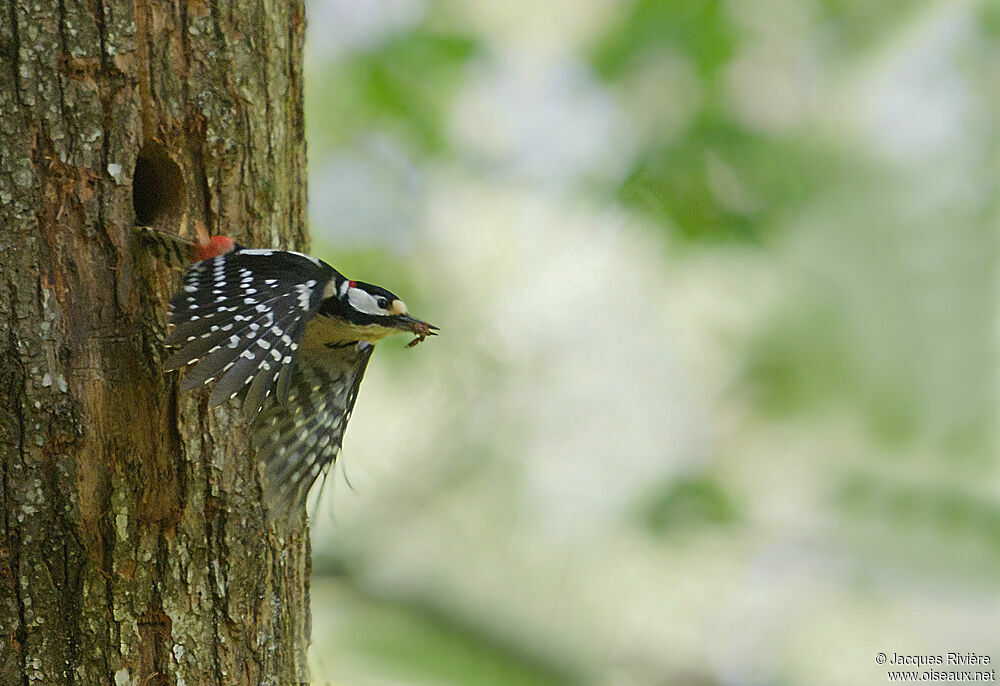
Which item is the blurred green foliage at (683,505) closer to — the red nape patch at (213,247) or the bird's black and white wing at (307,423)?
the bird's black and white wing at (307,423)

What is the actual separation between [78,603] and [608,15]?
2.98 m

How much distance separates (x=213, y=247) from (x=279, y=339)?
45cm

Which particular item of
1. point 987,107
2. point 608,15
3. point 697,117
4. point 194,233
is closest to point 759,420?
point 697,117

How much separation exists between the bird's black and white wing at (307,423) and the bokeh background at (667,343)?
0.82 metres

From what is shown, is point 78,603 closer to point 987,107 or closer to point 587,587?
point 587,587

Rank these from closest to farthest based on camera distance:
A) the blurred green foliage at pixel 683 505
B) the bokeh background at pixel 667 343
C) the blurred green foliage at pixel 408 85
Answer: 1. the bokeh background at pixel 667 343
2. the blurred green foliage at pixel 683 505
3. the blurred green foliage at pixel 408 85

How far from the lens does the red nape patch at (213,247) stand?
7.98ft

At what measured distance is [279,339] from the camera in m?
2.19

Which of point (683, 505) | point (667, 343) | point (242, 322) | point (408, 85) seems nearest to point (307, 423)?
point (242, 322)

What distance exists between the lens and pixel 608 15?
3.92 metres

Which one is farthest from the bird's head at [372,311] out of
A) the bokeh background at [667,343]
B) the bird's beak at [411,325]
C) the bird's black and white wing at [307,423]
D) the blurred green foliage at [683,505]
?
the blurred green foliage at [683,505]

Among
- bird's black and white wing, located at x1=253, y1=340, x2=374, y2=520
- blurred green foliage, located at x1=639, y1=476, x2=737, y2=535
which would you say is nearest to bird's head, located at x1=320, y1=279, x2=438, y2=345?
bird's black and white wing, located at x1=253, y1=340, x2=374, y2=520

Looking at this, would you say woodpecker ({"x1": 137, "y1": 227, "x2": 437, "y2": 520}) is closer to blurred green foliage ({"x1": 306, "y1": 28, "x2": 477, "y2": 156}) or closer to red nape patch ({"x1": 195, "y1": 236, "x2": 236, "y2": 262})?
red nape patch ({"x1": 195, "y1": 236, "x2": 236, "y2": 262})

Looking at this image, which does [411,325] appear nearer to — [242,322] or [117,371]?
[242,322]
